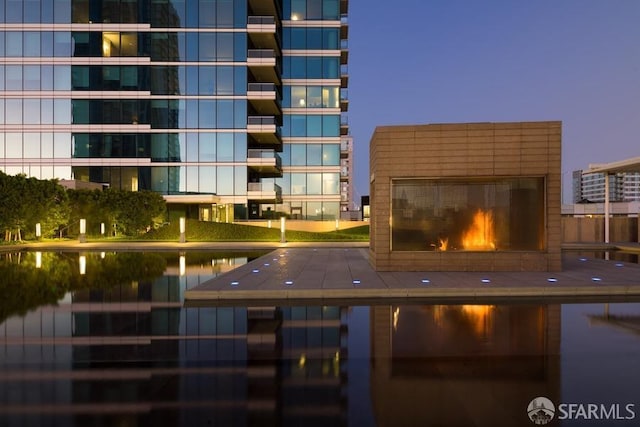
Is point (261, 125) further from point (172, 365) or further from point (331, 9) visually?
point (172, 365)

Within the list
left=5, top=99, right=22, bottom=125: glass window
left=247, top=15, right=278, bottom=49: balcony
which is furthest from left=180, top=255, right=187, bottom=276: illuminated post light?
left=5, top=99, right=22, bottom=125: glass window

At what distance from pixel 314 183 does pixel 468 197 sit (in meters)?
35.8

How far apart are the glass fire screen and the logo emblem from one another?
9172mm

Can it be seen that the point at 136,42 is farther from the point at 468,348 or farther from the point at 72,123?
the point at 468,348

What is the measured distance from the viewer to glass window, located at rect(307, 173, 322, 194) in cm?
4853

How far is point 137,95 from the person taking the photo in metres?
43.7

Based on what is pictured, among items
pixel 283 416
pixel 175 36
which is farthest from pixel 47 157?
pixel 283 416

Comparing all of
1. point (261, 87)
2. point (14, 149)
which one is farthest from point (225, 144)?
point (14, 149)

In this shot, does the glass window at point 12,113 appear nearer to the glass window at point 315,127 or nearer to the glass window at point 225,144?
the glass window at point 225,144

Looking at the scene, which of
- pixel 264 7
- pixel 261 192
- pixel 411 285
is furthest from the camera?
pixel 264 7

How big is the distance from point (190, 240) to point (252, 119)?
1788 centimetres

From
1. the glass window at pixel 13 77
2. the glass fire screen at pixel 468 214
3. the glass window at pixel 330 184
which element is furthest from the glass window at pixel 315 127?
the glass fire screen at pixel 468 214

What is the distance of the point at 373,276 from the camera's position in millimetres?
12688

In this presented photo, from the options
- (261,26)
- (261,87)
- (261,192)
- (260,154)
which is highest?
(261,26)
